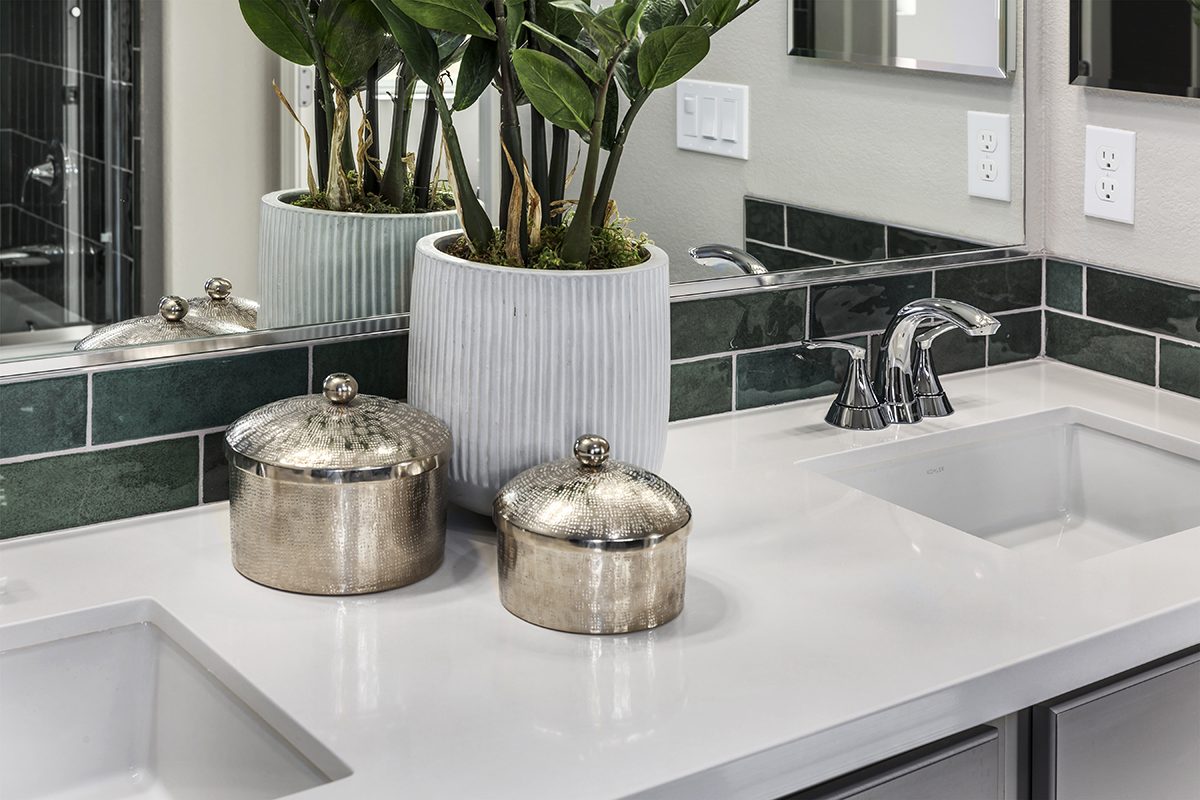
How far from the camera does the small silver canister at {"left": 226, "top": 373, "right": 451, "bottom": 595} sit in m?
0.95

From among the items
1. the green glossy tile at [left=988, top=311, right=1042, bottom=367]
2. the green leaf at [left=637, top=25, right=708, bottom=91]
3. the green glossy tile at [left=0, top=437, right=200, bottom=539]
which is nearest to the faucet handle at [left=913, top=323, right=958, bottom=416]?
the green glossy tile at [left=988, top=311, right=1042, bottom=367]

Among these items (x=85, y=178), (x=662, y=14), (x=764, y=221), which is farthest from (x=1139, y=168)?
(x=85, y=178)

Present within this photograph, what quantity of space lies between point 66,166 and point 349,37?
27 cm

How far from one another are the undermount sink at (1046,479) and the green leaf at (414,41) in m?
0.58

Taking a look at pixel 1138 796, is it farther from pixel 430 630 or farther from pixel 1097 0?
pixel 1097 0

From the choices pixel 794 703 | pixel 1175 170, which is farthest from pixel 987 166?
pixel 794 703

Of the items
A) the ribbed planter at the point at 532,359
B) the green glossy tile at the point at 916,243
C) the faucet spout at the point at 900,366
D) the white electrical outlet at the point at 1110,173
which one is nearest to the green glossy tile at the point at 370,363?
the ribbed planter at the point at 532,359

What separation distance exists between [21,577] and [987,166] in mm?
1245

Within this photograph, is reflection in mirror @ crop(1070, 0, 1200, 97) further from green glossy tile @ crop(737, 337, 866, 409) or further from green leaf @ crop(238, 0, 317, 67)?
green leaf @ crop(238, 0, 317, 67)

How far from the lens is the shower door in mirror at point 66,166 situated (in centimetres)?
103

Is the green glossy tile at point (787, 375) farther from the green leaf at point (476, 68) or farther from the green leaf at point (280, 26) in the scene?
the green leaf at point (280, 26)

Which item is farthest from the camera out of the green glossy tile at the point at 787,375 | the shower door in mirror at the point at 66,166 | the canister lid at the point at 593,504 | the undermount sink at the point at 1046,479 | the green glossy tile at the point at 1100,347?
the green glossy tile at the point at 1100,347

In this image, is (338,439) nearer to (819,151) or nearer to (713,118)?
A: (713,118)

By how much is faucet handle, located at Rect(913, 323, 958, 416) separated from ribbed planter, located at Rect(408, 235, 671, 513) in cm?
47
